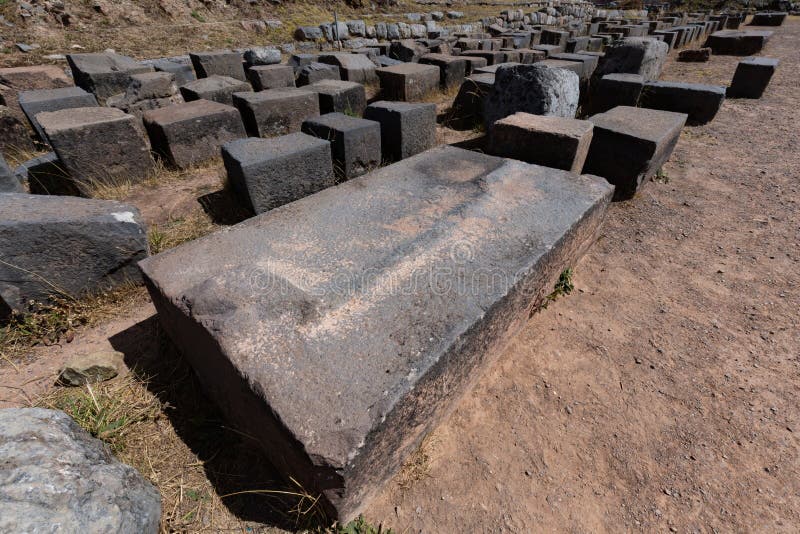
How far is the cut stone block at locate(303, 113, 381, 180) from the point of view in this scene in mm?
3609

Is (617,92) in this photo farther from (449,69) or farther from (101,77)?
(101,77)

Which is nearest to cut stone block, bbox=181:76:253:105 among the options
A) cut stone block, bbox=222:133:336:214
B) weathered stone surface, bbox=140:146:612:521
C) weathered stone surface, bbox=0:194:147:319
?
cut stone block, bbox=222:133:336:214

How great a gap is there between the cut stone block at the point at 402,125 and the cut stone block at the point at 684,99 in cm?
320

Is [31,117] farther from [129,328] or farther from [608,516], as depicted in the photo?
[608,516]

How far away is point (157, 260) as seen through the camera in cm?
187

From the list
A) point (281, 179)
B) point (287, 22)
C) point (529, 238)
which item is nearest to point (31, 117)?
point (281, 179)

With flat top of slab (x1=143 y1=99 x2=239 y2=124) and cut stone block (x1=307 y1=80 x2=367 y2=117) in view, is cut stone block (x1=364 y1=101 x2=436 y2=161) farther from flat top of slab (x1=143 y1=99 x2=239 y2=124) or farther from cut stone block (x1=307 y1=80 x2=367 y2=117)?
flat top of slab (x1=143 y1=99 x2=239 y2=124)

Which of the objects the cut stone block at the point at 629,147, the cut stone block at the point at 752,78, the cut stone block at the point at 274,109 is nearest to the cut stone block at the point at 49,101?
the cut stone block at the point at 274,109

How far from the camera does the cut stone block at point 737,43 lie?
9688mm

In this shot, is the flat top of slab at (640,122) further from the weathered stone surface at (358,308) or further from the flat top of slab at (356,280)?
the weathered stone surface at (358,308)

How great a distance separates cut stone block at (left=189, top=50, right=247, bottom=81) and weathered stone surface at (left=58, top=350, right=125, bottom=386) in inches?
228

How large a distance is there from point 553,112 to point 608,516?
12.4ft

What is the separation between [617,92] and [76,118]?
5.97 meters

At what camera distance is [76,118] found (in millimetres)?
3371
